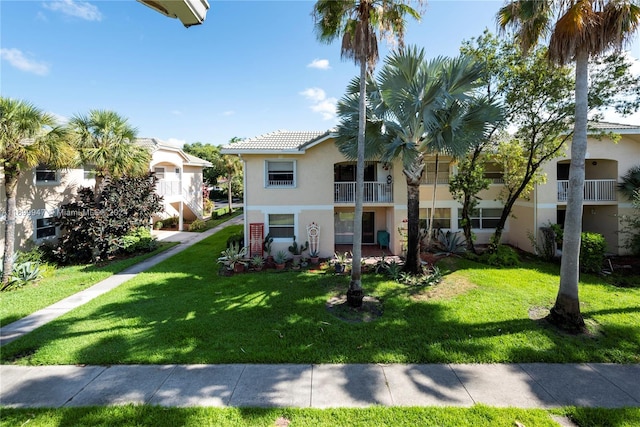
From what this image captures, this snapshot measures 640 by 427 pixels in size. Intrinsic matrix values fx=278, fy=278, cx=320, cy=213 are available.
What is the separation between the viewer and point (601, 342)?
22.3 feet

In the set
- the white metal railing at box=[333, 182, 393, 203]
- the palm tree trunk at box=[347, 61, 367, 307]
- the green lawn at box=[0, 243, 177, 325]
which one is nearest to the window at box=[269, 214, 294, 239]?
the white metal railing at box=[333, 182, 393, 203]

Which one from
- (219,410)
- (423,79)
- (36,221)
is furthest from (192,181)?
(219,410)

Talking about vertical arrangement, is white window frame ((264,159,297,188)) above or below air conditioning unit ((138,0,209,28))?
above

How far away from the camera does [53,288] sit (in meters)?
10.3

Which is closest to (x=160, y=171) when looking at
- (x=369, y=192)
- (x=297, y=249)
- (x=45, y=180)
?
(x=45, y=180)

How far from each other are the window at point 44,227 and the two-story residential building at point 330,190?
940 cm

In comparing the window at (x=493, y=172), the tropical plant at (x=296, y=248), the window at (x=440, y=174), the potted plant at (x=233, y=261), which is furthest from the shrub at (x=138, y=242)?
the window at (x=493, y=172)

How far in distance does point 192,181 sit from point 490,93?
24294mm

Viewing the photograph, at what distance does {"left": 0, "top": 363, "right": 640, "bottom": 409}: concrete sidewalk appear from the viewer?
4910 millimetres

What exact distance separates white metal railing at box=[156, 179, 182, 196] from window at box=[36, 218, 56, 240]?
6.85 meters

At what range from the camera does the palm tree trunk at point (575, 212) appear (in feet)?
23.7

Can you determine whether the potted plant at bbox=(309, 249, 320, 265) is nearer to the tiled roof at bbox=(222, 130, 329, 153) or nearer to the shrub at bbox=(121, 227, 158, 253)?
the tiled roof at bbox=(222, 130, 329, 153)

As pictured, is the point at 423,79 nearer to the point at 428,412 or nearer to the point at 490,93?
the point at 490,93

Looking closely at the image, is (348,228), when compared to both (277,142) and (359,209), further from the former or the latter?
(359,209)
